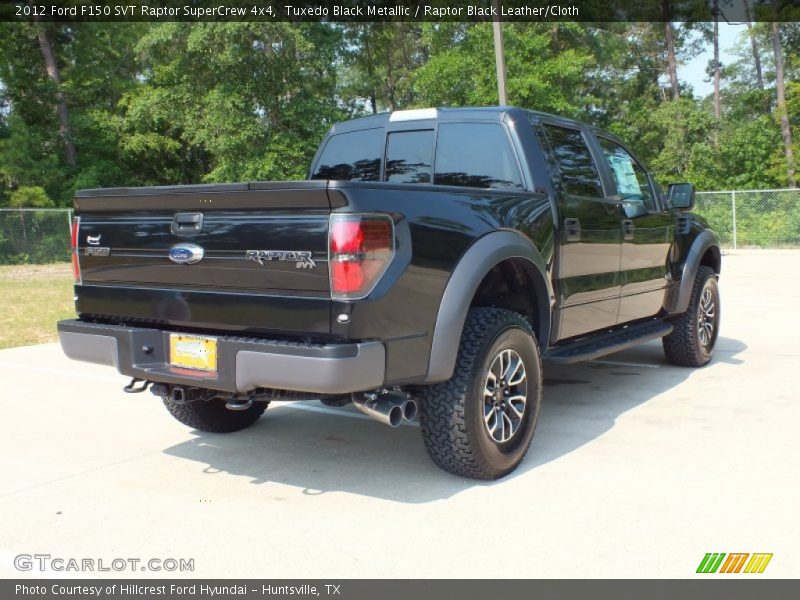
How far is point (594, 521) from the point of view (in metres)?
3.60

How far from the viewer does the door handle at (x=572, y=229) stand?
4.92 m

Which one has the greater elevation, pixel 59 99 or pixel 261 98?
pixel 59 99

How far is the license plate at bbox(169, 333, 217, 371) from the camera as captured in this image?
12.2ft

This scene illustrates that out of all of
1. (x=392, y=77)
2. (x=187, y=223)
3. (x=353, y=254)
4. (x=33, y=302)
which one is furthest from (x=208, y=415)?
(x=392, y=77)

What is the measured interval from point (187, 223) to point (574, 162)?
271 centimetres

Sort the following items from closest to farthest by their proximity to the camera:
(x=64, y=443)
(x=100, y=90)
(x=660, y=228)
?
(x=64, y=443) → (x=660, y=228) → (x=100, y=90)

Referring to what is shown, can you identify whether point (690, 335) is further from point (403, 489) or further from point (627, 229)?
point (403, 489)

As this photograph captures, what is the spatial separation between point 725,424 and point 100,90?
114 ft

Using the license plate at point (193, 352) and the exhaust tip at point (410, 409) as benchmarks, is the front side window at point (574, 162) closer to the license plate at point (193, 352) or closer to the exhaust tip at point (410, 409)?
the exhaust tip at point (410, 409)

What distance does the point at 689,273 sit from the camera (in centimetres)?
664

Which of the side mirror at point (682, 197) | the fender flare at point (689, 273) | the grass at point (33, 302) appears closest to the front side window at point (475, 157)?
the side mirror at point (682, 197)
